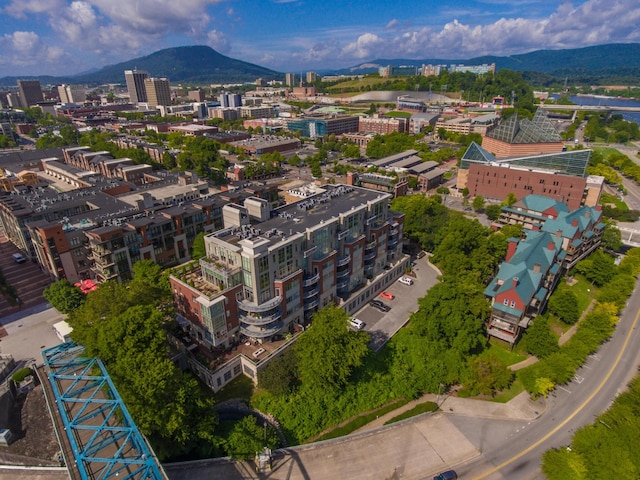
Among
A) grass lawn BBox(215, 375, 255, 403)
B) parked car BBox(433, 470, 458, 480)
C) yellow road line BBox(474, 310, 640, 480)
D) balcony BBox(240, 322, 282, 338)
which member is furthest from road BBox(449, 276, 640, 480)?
grass lawn BBox(215, 375, 255, 403)

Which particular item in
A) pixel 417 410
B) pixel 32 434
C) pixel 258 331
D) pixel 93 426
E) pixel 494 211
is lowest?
pixel 417 410

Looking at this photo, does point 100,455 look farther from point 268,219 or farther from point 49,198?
point 49,198

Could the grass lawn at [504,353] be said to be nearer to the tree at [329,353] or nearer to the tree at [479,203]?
the tree at [329,353]

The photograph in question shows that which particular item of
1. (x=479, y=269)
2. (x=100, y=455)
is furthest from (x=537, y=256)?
(x=100, y=455)

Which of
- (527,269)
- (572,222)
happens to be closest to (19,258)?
(527,269)

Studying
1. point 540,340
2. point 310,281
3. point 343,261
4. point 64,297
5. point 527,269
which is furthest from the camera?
point 343,261

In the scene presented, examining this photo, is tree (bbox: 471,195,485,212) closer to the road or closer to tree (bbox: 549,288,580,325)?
tree (bbox: 549,288,580,325)

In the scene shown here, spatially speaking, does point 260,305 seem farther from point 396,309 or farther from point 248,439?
point 396,309

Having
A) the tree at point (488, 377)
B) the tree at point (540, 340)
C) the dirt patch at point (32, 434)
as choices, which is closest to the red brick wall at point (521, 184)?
the tree at point (540, 340)
